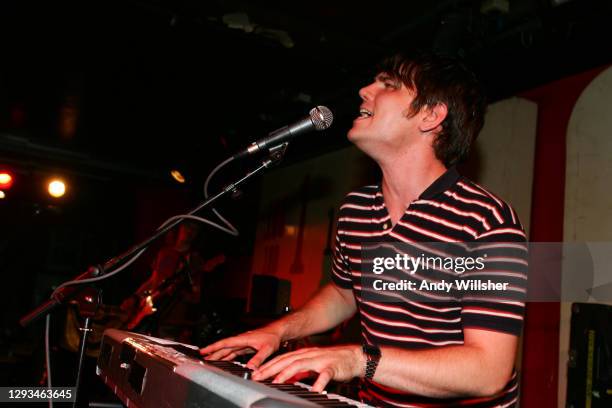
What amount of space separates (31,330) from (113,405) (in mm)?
9874

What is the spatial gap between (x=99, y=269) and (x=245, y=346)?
1.92ft

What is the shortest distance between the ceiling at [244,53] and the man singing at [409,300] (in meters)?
0.56

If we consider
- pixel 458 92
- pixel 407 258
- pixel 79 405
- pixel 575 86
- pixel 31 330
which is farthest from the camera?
pixel 31 330

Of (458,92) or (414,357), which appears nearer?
(414,357)

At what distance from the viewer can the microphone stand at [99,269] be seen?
6.12ft

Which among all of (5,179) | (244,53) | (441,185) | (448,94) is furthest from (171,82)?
(441,185)

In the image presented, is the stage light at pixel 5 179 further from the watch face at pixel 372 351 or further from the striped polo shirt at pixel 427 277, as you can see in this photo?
the watch face at pixel 372 351

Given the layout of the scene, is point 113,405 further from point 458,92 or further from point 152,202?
point 152,202

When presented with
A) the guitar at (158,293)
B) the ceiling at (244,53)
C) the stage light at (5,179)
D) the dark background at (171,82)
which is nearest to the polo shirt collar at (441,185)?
the ceiling at (244,53)

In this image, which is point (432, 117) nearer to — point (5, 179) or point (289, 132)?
point (289, 132)

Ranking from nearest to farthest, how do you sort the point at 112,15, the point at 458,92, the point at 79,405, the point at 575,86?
1. the point at 79,405
2. the point at 458,92
3. the point at 575,86
4. the point at 112,15

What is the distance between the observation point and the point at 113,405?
2.04m

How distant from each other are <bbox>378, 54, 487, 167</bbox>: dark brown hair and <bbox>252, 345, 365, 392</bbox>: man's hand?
1.25m

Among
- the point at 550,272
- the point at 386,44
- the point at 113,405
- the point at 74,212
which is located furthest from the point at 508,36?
the point at 74,212
